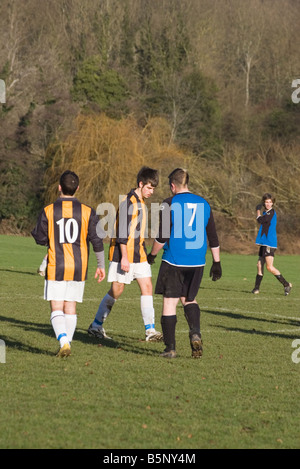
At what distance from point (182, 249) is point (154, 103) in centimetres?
4769

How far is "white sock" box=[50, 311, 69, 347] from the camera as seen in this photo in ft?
27.3

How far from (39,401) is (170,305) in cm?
257

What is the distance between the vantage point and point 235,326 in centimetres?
1192

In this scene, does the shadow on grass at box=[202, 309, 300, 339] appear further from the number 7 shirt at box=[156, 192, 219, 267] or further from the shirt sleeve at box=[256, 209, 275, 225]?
the shirt sleeve at box=[256, 209, 275, 225]

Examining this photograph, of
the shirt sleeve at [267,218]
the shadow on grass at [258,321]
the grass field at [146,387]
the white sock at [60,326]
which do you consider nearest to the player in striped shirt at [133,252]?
the grass field at [146,387]

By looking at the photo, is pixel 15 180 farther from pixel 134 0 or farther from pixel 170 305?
pixel 170 305

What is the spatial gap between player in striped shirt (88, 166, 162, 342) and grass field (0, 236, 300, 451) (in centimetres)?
32

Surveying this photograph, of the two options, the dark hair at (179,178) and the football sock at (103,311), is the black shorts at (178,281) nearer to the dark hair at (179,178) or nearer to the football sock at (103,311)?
the dark hair at (179,178)

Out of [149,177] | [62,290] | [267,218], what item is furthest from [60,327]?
[267,218]

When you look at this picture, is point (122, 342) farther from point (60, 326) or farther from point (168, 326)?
point (60, 326)

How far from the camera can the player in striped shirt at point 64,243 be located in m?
8.37

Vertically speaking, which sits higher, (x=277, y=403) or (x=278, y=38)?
(x=278, y=38)

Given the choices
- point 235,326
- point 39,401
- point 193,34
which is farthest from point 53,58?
point 39,401

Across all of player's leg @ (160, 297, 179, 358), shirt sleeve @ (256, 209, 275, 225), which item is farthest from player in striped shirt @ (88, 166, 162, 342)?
shirt sleeve @ (256, 209, 275, 225)
